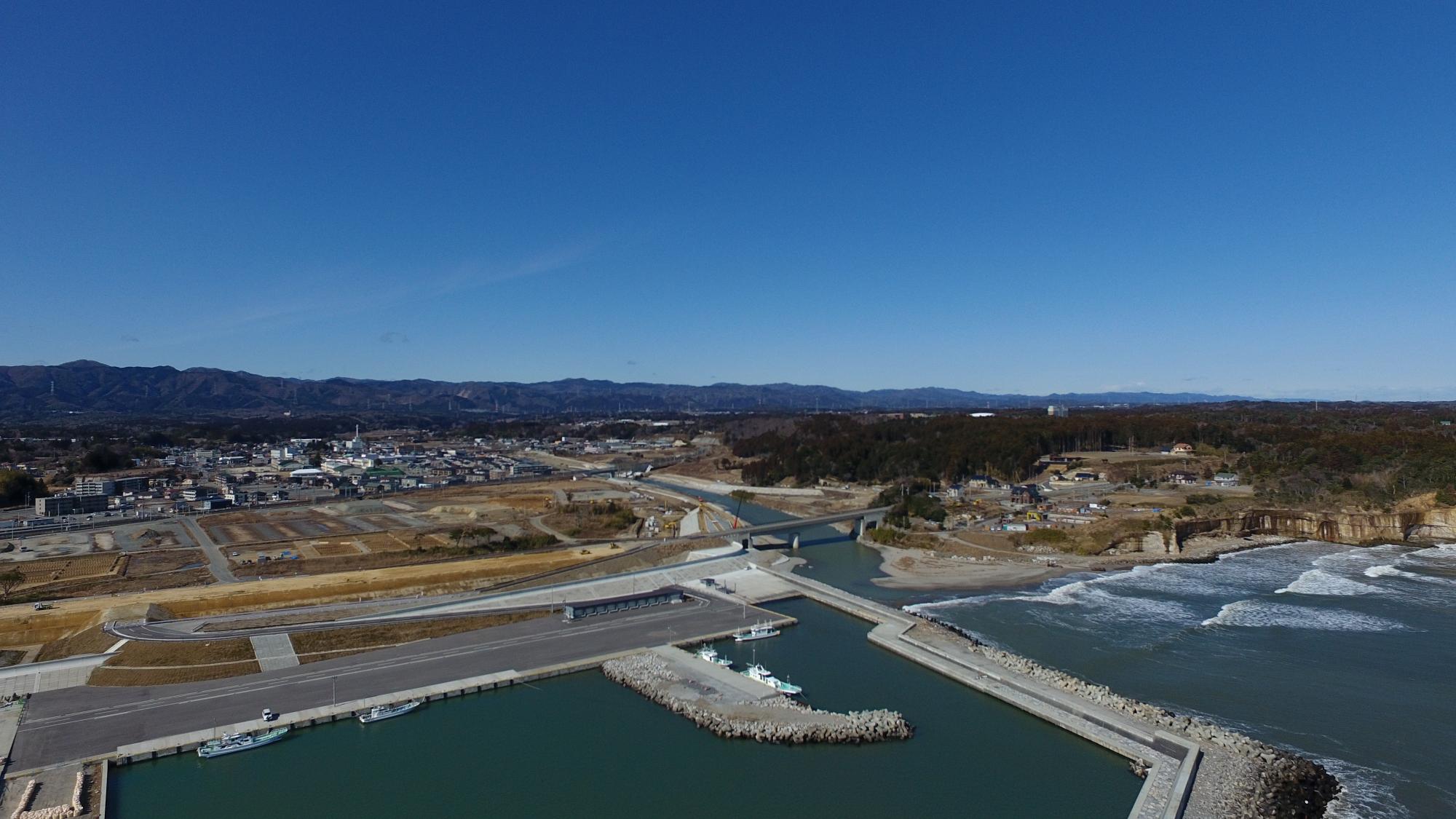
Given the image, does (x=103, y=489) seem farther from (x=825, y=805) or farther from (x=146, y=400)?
(x=146, y=400)

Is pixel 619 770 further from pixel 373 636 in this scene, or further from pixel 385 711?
pixel 373 636

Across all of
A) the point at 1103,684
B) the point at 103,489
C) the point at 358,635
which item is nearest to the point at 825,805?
the point at 1103,684

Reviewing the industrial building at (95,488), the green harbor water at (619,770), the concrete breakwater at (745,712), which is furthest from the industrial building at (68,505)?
the concrete breakwater at (745,712)

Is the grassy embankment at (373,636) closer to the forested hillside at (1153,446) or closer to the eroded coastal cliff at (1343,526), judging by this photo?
the eroded coastal cliff at (1343,526)

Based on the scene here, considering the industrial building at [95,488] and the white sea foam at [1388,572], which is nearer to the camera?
the white sea foam at [1388,572]

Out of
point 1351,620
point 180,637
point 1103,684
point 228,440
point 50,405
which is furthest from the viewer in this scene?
point 50,405

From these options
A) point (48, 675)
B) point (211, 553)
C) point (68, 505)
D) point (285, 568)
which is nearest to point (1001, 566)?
point (285, 568)
